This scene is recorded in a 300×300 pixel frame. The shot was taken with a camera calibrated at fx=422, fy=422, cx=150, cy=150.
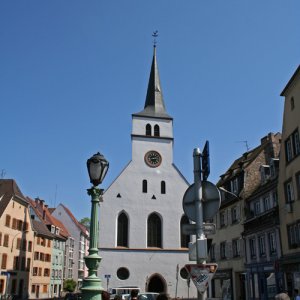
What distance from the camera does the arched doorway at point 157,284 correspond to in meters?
43.5

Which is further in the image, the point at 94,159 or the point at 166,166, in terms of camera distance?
the point at 166,166

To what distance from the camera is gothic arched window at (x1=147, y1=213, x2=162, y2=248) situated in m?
45.2

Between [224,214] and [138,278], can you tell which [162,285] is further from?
[224,214]

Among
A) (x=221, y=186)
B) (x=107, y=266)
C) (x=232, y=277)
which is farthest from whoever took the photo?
(x=107, y=266)

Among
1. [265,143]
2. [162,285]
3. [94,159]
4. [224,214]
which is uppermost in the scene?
[265,143]

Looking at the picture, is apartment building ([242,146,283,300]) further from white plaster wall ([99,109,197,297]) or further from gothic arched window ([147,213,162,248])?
gothic arched window ([147,213,162,248])

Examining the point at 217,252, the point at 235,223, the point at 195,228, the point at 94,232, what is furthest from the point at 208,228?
the point at 217,252

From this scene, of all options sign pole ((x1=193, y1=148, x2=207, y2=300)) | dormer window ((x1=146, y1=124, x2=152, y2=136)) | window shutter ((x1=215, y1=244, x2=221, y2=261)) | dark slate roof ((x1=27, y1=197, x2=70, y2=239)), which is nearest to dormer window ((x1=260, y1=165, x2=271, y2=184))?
window shutter ((x1=215, y1=244, x2=221, y2=261))

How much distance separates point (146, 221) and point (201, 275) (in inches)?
1554

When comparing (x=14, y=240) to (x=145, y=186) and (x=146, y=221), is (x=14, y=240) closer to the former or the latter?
(x=146, y=221)

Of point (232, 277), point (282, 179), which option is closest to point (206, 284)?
point (282, 179)

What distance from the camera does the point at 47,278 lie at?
5597 centimetres

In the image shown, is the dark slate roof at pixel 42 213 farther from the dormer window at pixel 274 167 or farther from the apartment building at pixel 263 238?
the dormer window at pixel 274 167

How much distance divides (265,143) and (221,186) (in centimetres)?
551
